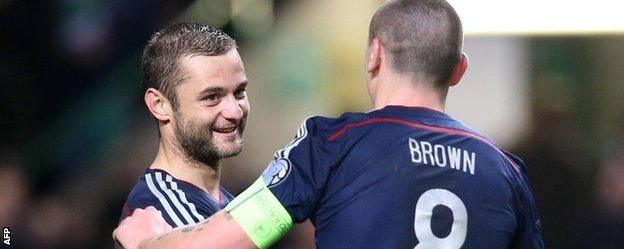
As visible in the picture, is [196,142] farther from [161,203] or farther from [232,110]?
[161,203]

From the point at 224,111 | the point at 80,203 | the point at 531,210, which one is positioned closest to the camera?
the point at 531,210

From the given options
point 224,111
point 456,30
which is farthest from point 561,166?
point 456,30

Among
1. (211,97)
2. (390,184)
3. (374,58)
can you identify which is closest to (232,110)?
(211,97)

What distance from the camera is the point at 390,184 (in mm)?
2541

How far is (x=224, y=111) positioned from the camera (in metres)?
3.48

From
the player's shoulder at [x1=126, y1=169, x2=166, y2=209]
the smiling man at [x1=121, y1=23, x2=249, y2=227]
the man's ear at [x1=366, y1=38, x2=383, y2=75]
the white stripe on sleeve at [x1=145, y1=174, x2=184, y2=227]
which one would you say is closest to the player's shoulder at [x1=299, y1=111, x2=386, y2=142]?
the man's ear at [x1=366, y1=38, x2=383, y2=75]

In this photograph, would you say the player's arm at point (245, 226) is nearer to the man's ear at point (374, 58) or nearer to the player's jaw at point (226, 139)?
the man's ear at point (374, 58)

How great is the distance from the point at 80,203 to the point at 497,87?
8.28ft

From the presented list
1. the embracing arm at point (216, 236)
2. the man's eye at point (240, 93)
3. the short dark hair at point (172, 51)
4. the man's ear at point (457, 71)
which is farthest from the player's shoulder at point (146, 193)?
the man's ear at point (457, 71)

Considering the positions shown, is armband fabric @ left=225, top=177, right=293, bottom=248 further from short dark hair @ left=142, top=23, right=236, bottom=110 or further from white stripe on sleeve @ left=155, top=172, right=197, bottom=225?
short dark hair @ left=142, top=23, right=236, bottom=110

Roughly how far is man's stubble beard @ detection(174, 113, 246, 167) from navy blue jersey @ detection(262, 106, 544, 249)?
931mm

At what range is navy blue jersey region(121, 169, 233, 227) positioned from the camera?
3.13 m

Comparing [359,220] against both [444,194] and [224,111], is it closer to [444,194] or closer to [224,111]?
[444,194]

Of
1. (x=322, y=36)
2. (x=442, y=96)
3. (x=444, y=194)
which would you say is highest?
(x=322, y=36)
